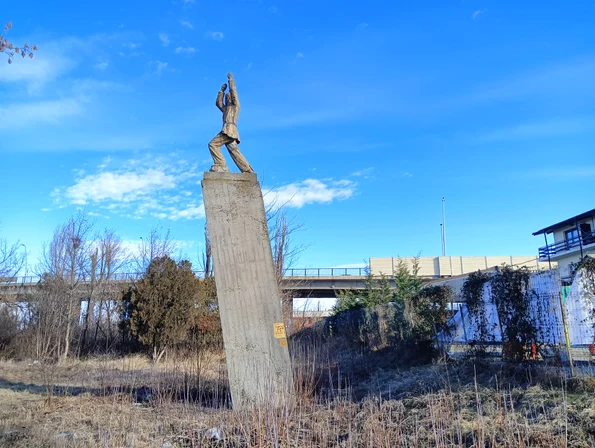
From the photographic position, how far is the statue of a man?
27.2 feet

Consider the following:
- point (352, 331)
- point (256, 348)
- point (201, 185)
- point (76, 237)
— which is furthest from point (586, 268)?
point (76, 237)

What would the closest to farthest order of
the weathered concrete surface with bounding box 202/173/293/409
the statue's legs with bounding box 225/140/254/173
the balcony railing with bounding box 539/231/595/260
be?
the weathered concrete surface with bounding box 202/173/293/409 → the statue's legs with bounding box 225/140/254/173 → the balcony railing with bounding box 539/231/595/260

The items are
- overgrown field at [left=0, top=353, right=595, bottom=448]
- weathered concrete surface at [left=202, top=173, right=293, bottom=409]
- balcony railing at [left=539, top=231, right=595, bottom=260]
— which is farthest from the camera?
balcony railing at [left=539, top=231, right=595, bottom=260]

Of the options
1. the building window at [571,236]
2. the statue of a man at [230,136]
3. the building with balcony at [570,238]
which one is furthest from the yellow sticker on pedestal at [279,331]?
the building window at [571,236]

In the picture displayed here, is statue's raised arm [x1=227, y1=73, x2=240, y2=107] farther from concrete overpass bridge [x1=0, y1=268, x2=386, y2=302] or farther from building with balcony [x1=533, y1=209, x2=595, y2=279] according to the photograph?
building with balcony [x1=533, y1=209, x2=595, y2=279]

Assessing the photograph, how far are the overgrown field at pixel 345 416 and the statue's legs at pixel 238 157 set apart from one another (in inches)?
143

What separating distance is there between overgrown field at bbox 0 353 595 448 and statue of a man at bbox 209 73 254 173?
12.4 ft

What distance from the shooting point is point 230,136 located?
8.30m

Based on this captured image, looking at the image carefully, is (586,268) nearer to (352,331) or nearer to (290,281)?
(352,331)

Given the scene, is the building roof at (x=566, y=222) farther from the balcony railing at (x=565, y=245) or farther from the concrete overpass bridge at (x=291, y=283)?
the concrete overpass bridge at (x=291, y=283)

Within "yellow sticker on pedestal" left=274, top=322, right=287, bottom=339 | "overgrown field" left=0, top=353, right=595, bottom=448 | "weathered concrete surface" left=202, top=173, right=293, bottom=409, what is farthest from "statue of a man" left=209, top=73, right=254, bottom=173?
→ "overgrown field" left=0, top=353, right=595, bottom=448

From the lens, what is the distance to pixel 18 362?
55.5 feet

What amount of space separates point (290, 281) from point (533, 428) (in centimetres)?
2107

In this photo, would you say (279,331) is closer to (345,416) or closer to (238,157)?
(345,416)
